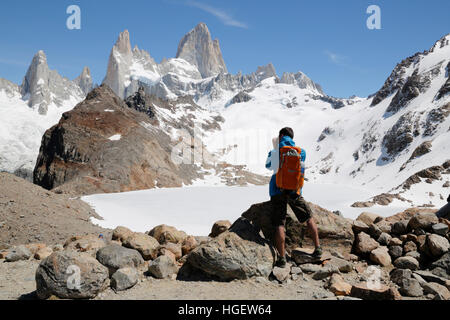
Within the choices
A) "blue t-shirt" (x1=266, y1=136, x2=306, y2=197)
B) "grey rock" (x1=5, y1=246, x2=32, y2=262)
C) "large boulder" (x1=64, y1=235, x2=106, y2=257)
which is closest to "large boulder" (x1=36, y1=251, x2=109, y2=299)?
"large boulder" (x1=64, y1=235, x2=106, y2=257)

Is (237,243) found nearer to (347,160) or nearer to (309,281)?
(309,281)

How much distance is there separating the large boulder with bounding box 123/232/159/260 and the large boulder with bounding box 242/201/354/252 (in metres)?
2.49

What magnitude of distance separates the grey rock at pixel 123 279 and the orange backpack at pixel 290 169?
3.52 m

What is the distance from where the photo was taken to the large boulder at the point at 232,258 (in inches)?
237

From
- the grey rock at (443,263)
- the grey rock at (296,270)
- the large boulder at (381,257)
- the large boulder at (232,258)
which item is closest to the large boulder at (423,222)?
the grey rock at (443,263)

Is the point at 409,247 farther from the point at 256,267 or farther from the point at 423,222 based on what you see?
the point at 256,267

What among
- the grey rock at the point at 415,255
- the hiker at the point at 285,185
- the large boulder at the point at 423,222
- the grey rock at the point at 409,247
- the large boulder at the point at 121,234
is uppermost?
the hiker at the point at 285,185

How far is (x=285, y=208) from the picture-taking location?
6.34 metres

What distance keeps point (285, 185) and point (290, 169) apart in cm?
35

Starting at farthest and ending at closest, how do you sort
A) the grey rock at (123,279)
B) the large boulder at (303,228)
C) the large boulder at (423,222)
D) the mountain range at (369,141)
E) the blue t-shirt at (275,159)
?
the mountain range at (369,141), the large boulder at (423,222), the large boulder at (303,228), the blue t-shirt at (275,159), the grey rock at (123,279)

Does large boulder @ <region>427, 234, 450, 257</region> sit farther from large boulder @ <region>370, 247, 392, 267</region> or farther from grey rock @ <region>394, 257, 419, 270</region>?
large boulder @ <region>370, 247, 392, 267</region>

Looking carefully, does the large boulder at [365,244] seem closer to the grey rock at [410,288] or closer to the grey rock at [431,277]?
the grey rock at [431,277]

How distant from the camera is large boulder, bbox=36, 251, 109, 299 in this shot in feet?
17.1
